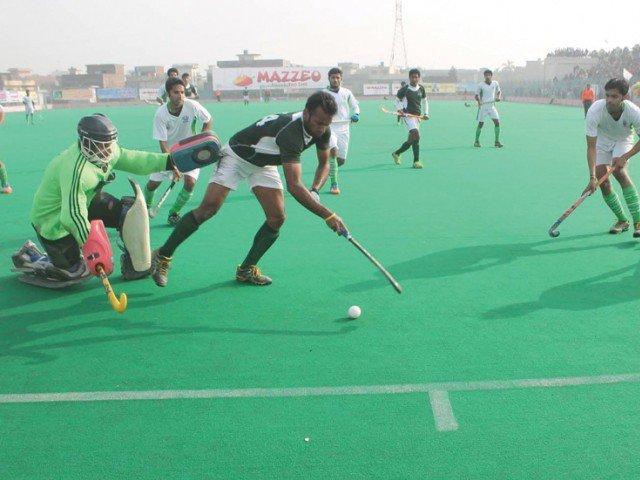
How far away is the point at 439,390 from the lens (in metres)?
3.58

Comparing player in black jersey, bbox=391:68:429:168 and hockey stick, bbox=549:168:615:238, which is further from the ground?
player in black jersey, bbox=391:68:429:168

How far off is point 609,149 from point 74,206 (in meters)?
5.89

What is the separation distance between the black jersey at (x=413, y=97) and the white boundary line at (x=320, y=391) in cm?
1030

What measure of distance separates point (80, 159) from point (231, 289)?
1724 mm

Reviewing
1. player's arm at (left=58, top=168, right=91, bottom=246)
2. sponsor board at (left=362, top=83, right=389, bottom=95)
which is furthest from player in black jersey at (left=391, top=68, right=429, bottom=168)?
sponsor board at (left=362, top=83, right=389, bottom=95)

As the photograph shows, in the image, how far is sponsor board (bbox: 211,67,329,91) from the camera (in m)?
66.5

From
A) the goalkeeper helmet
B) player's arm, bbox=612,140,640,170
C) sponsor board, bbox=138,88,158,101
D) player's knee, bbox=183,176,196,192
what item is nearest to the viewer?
the goalkeeper helmet

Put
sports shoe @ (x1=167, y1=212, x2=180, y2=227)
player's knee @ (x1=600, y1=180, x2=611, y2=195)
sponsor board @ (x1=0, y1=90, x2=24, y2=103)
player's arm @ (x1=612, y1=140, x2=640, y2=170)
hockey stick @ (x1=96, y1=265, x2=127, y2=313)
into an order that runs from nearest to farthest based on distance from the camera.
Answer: hockey stick @ (x1=96, y1=265, x2=127, y2=313), player's arm @ (x1=612, y1=140, x2=640, y2=170), player's knee @ (x1=600, y1=180, x2=611, y2=195), sports shoe @ (x1=167, y1=212, x2=180, y2=227), sponsor board @ (x1=0, y1=90, x2=24, y2=103)

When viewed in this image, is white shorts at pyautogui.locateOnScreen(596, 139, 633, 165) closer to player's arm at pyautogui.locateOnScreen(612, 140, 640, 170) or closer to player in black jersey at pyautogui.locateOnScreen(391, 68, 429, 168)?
player's arm at pyautogui.locateOnScreen(612, 140, 640, 170)

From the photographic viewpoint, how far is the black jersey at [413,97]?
13289mm

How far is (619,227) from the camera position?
711 cm

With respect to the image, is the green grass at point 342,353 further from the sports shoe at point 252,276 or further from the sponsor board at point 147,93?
the sponsor board at point 147,93

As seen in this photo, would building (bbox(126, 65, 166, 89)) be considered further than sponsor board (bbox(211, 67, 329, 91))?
Yes

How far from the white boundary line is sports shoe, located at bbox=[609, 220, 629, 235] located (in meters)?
3.86
